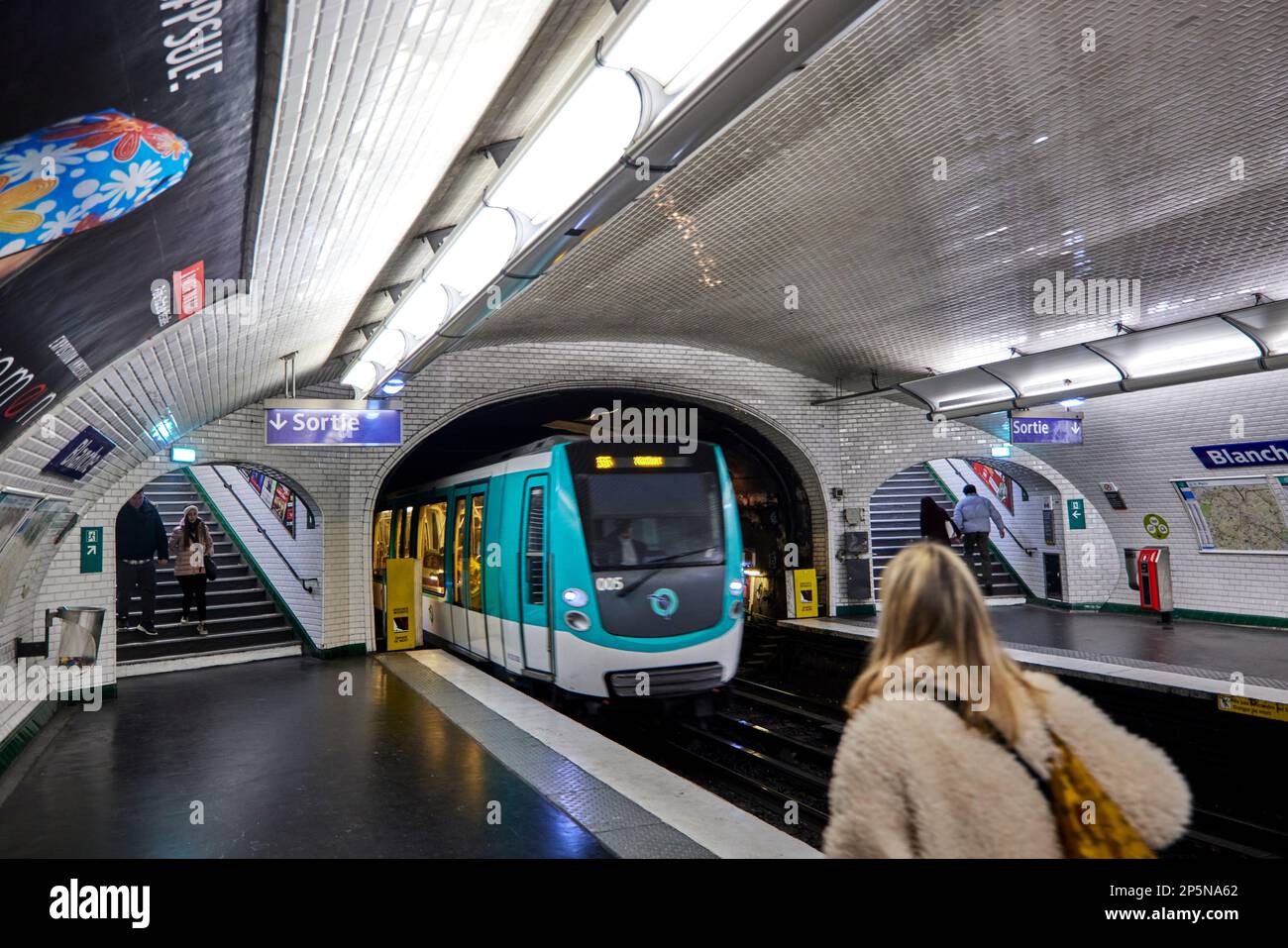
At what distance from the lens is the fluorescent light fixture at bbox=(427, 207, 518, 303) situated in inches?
158

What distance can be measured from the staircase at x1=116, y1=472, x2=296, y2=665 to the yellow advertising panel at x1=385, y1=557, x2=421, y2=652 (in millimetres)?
1468

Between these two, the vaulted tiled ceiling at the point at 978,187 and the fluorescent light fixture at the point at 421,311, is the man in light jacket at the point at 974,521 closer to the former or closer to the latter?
the vaulted tiled ceiling at the point at 978,187

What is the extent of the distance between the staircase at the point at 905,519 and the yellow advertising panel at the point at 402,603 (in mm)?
7795

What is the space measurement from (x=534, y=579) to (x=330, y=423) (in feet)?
8.80

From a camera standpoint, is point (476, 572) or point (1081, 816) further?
point (476, 572)

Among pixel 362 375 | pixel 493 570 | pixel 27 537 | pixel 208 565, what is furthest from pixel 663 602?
pixel 208 565

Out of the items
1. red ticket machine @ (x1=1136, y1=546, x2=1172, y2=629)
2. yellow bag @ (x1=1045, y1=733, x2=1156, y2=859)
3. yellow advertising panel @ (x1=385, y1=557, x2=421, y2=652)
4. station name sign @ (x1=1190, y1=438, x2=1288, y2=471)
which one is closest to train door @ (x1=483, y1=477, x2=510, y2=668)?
yellow advertising panel @ (x1=385, y1=557, x2=421, y2=652)

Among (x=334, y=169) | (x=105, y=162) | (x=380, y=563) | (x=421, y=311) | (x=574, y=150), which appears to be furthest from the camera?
(x=380, y=563)

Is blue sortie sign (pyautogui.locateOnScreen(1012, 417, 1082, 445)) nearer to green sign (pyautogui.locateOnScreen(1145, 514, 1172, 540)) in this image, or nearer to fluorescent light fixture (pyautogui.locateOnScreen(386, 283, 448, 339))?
green sign (pyautogui.locateOnScreen(1145, 514, 1172, 540))

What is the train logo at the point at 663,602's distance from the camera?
308 inches

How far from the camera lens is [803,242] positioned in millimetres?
7629

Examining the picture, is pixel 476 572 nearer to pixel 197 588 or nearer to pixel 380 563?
pixel 197 588

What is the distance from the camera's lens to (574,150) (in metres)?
3.24

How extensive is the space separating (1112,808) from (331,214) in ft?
13.0
